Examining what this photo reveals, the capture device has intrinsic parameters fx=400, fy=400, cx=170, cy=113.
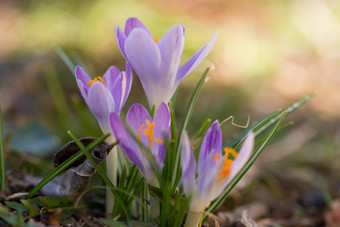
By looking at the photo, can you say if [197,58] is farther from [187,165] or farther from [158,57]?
[187,165]

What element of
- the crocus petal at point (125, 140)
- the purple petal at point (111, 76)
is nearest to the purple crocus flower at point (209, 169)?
the crocus petal at point (125, 140)

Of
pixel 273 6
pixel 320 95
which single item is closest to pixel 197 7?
pixel 273 6

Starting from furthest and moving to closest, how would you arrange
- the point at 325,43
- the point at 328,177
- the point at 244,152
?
1. the point at 325,43
2. the point at 328,177
3. the point at 244,152

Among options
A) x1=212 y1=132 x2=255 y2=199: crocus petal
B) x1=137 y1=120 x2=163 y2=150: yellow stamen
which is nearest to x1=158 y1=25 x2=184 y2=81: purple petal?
x1=137 y1=120 x2=163 y2=150: yellow stamen

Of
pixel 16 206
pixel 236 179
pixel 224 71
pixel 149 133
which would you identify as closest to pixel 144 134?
pixel 149 133

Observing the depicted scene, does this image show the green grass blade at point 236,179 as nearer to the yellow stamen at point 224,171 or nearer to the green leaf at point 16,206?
the yellow stamen at point 224,171

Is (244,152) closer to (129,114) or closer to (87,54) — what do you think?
(129,114)
